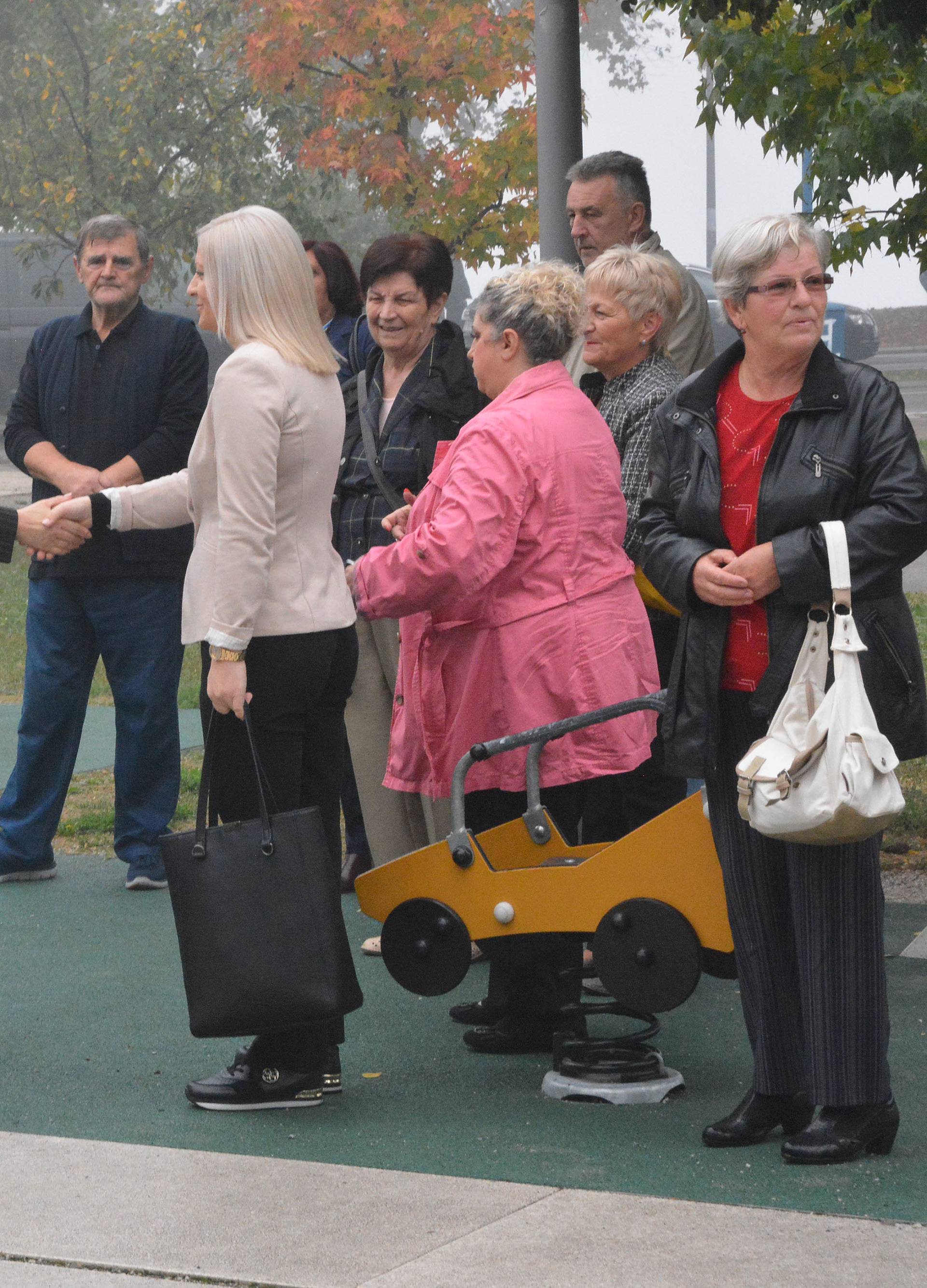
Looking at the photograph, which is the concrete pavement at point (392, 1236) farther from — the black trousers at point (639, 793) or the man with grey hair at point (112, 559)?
the man with grey hair at point (112, 559)

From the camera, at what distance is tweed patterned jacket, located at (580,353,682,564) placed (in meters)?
4.87

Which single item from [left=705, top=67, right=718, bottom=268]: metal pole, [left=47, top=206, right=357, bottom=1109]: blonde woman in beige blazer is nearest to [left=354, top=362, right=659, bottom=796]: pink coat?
[left=47, top=206, right=357, bottom=1109]: blonde woman in beige blazer

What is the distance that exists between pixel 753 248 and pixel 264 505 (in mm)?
1146

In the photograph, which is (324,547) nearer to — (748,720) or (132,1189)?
(748,720)

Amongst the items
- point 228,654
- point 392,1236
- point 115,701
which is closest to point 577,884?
point 228,654

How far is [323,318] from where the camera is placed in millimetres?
6406

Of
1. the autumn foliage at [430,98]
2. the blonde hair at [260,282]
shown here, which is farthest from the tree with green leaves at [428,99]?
the blonde hair at [260,282]

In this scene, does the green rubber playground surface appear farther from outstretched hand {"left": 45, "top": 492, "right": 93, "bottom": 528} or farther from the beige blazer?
outstretched hand {"left": 45, "top": 492, "right": 93, "bottom": 528}

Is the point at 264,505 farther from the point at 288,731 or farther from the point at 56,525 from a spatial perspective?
the point at 56,525

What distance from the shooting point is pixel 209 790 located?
4039 millimetres

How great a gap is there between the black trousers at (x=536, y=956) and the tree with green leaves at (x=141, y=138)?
474 inches

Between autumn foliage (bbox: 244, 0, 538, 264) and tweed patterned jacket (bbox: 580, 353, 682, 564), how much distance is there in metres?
7.08

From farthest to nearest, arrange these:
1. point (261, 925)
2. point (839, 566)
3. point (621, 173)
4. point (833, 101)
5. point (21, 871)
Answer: point (21, 871), point (833, 101), point (621, 173), point (261, 925), point (839, 566)

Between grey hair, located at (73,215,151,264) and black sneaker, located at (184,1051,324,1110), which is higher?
grey hair, located at (73,215,151,264)
